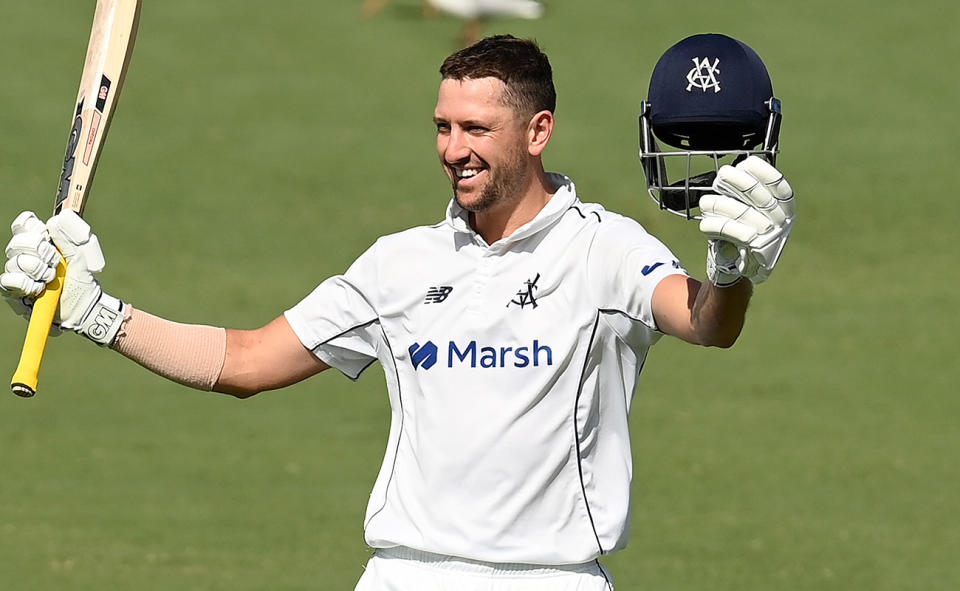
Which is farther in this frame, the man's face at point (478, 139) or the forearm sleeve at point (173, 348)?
the forearm sleeve at point (173, 348)

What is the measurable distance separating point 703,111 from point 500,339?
31.6 inches

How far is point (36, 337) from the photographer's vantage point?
4395 mm

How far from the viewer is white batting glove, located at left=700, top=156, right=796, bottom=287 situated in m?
3.56

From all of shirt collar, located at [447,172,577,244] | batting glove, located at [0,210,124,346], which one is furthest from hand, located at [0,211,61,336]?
shirt collar, located at [447,172,577,244]

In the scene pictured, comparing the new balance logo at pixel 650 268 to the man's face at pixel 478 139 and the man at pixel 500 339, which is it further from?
the man's face at pixel 478 139

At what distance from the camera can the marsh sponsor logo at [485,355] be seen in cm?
427

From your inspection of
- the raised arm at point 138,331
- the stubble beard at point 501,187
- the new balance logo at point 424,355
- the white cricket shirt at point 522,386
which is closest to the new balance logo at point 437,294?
the white cricket shirt at point 522,386

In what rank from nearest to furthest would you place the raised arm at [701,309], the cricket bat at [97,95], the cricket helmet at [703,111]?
the raised arm at [701,309] → the cricket helmet at [703,111] → the cricket bat at [97,95]

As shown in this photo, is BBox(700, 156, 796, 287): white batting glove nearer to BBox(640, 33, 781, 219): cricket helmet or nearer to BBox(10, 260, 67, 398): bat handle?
BBox(640, 33, 781, 219): cricket helmet

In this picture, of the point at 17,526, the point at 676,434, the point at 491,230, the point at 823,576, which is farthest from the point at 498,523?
the point at 676,434

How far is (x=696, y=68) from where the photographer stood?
13.4 ft

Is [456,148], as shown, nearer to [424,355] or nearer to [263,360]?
[424,355]

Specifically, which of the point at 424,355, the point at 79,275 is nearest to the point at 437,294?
the point at 424,355

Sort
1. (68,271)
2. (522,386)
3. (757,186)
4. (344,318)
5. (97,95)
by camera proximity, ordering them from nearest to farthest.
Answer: (757,186), (522,386), (68,271), (344,318), (97,95)
